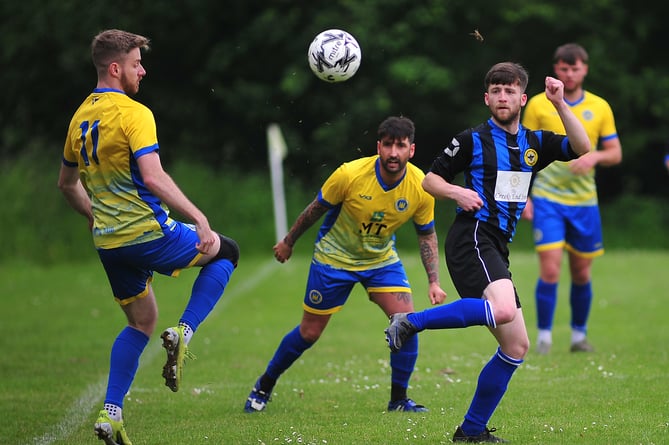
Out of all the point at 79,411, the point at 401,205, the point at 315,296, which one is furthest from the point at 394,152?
the point at 79,411

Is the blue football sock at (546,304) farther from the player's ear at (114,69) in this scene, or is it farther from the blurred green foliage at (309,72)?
the blurred green foliage at (309,72)

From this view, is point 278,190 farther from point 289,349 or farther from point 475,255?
point 475,255

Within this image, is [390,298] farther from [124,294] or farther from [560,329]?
[560,329]

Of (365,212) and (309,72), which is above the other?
(309,72)

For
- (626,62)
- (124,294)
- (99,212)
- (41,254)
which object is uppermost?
(626,62)

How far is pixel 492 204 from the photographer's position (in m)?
5.96

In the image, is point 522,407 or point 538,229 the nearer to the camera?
point 522,407

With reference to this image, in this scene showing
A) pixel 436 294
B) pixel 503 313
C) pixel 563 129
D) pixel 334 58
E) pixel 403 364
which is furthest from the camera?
pixel 563 129

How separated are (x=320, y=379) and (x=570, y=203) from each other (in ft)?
9.39

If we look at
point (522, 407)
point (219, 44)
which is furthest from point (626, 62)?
point (522, 407)

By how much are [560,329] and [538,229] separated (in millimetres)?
2528

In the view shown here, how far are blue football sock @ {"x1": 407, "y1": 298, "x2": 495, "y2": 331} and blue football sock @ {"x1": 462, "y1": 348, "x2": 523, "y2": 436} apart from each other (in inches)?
12.6

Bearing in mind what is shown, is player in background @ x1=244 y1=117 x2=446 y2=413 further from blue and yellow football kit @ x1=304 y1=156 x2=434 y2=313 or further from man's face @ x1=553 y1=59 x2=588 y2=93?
man's face @ x1=553 y1=59 x2=588 y2=93

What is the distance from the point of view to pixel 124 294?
618cm
